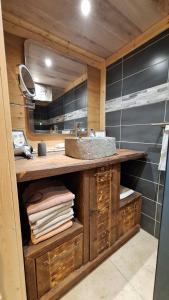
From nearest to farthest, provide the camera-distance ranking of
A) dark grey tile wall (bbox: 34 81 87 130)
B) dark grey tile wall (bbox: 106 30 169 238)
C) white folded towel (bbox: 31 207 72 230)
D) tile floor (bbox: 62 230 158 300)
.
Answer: white folded towel (bbox: 31 207 72 230)
tile floor (bbox: 62 230 158 300)
dark grey tile wall (bbox: 106 30 169 238)
dark grey tile wall (bbox: 34 81 87 130)

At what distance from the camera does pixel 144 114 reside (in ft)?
4.51

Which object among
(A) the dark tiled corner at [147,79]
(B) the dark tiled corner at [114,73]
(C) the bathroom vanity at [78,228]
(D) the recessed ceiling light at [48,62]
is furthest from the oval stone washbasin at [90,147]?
(B) the dark tiled corner at [114,73]

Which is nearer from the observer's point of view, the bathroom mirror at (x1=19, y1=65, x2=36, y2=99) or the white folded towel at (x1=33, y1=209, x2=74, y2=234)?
the white folded towel at (x1=33, y1=209, x2=74, y2=234)

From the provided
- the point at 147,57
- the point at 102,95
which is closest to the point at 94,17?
the point at 147,57

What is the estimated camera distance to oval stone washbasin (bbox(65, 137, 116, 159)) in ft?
3.31

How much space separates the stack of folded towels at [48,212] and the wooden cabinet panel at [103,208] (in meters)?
0.18

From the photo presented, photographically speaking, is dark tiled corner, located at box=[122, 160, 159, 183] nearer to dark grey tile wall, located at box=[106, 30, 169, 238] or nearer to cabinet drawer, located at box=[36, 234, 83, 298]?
dark grey tile wall, located at box=[106, 30, 169, 238]

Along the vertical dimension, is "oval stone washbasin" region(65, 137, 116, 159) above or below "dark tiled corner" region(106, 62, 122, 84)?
below

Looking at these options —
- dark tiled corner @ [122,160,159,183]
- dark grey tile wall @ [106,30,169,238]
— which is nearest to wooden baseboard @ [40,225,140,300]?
dark grey tile wall @ [106,30,169,238]

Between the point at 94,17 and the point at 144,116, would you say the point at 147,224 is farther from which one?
the point at 94,17

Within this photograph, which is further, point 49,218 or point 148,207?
point 148,207

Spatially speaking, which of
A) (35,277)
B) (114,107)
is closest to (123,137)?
(114,107)

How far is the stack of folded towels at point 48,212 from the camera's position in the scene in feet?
2.71

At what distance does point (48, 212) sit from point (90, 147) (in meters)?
0.51
